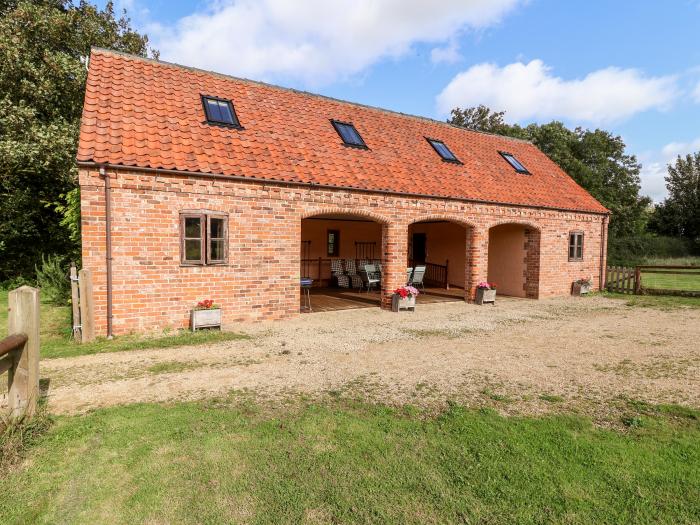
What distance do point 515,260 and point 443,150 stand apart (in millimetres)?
4919

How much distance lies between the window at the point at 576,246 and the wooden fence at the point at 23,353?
53.4 feet

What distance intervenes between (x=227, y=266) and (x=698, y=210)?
4669 cm

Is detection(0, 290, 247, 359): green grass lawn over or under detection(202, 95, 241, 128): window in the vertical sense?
under

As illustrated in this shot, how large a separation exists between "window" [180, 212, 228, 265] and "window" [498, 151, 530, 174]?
12236 millimetres

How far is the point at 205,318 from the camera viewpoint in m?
8.40

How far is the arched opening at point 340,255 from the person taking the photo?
1552cm

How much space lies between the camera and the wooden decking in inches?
471

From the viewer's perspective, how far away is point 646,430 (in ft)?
13.1

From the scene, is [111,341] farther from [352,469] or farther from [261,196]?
[352,469]

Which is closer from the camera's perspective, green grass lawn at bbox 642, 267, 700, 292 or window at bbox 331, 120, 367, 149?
window at bbox 331, 120, 367, 149

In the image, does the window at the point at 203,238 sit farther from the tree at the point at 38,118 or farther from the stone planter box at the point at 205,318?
the tree at the point at 38,118

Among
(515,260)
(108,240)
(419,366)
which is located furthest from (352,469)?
(515,260)

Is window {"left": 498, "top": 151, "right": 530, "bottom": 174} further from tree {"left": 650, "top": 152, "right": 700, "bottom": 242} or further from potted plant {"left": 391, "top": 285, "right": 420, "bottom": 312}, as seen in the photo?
tree {"left": 650, "top": 152, "right": 700, "bottom": 242}

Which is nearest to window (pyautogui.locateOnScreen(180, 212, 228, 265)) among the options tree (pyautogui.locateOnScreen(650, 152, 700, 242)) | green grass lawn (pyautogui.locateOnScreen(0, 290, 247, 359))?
green grass lawn (pyautogui.locateOnScreen(0, 290, 247, 359))
